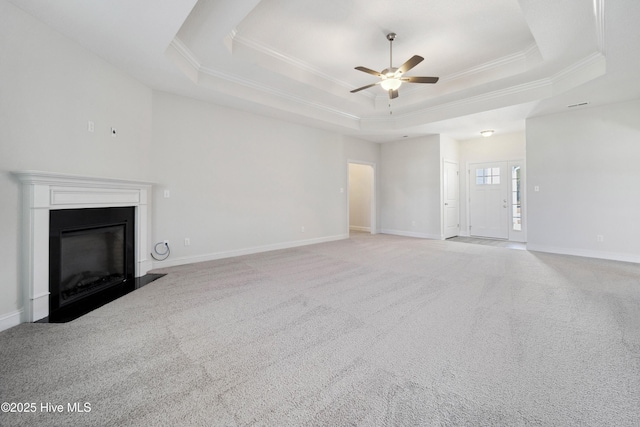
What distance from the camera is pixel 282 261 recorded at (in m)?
4.55

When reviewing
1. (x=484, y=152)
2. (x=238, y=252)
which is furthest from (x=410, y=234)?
(x=238, y=252)

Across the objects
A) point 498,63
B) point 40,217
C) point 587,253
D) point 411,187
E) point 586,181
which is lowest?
point 587,253

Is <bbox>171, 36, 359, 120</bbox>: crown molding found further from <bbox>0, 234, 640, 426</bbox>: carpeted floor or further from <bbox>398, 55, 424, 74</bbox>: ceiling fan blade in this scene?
<bbox>0, 234, 640, 426</bbox>: carpeted floor

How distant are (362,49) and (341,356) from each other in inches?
161

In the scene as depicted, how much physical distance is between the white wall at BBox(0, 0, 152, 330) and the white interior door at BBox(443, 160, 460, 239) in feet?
22.9

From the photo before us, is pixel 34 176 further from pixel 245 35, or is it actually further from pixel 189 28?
pixel 245 35

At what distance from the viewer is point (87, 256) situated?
304cm

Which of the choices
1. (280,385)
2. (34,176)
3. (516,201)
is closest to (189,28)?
(34,176)

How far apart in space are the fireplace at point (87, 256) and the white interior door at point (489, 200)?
7.93 metres

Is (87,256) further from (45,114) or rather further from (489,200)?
(489,200)

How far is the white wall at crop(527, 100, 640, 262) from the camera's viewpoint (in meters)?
4.47

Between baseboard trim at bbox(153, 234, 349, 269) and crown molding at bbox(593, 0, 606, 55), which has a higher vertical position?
crown molding at bbox(593, 0, 606, 55)

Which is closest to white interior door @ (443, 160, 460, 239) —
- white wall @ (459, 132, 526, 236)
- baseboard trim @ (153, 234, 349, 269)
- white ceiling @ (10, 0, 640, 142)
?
white wall @ (459, 132, 526, 236)

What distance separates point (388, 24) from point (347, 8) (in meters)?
0.62
